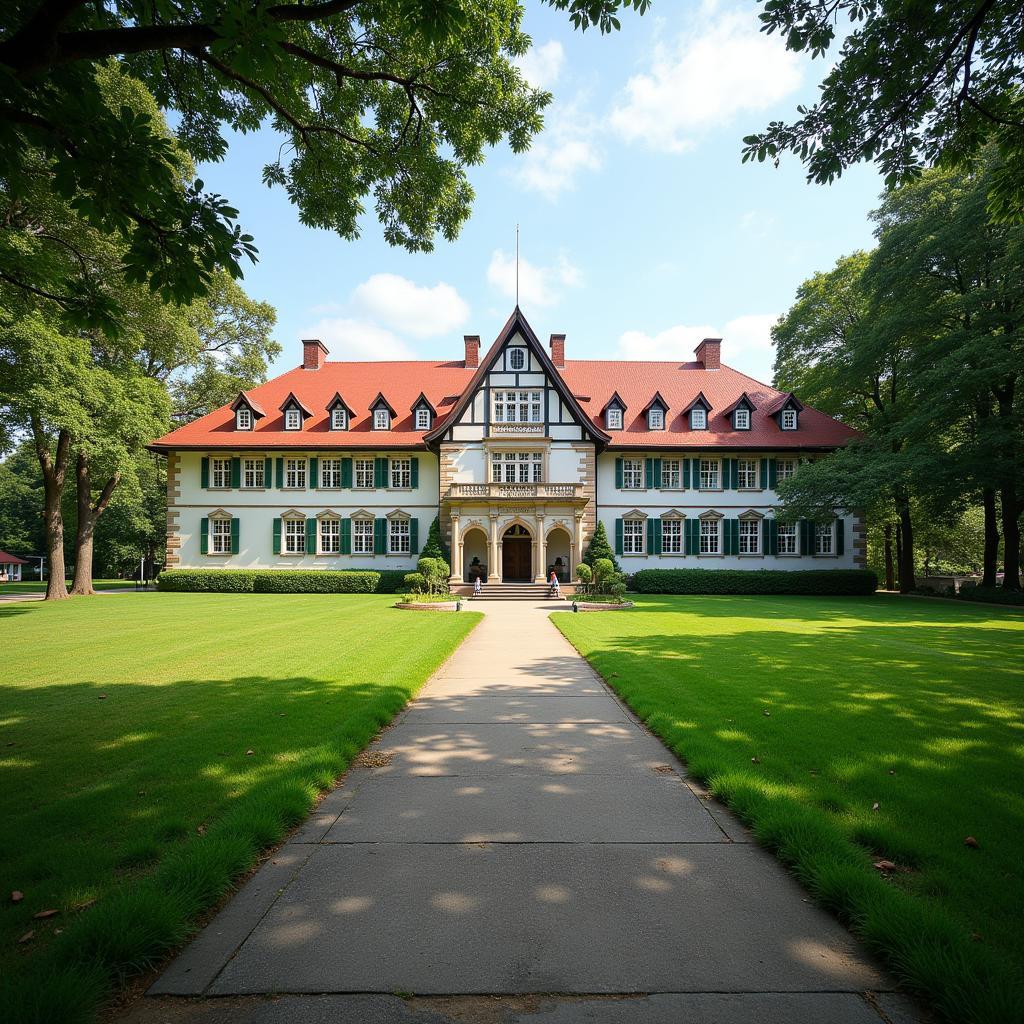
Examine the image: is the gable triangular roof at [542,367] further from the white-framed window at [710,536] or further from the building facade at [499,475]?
the white-framed window at [710,536]

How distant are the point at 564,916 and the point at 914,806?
114 inches

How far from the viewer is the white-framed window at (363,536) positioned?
1189 inches

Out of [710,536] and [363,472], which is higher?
[363,472]

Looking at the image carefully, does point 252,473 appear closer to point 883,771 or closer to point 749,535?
point 749,535

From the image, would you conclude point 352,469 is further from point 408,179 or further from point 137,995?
point 137,995

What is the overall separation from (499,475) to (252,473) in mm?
13859

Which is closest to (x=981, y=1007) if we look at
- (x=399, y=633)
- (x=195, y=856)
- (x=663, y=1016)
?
(x=663, y=1016)

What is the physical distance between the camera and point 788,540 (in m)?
30.5

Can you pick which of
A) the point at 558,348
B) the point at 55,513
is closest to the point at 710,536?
the point at 558,348

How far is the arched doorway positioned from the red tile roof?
7.13 meters

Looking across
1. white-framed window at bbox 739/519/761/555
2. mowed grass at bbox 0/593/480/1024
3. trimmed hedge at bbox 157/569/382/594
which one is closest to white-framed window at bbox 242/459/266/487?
trimmed hedge at bbox 157/569/382/594

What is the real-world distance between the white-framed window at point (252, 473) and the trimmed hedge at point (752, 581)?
833 inches

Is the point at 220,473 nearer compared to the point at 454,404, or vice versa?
the point at 220,473

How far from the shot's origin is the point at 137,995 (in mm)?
2318
